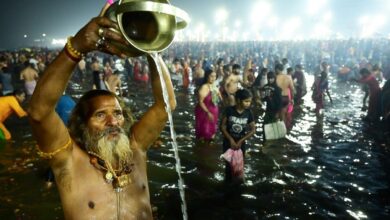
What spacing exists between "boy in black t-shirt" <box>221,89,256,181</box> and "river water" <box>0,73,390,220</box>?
955mm

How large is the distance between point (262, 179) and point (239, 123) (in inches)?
56.6

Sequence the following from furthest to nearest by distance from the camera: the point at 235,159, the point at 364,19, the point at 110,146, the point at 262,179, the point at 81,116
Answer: the point at 364,19, the point at 262,179, the point at 235,159, the point at 81,116, the point at 110,146

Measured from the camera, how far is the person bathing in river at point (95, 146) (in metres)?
1.99

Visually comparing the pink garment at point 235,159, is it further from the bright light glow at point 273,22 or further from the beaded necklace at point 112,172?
the bright light glow at point 273,22

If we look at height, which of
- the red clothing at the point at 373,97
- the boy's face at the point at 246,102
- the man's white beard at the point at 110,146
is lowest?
the red clothing at the point at 373,97

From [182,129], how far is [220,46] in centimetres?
4027

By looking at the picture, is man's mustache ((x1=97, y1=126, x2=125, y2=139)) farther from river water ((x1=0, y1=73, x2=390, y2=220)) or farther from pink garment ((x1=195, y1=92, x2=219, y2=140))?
pink garment ((x1=195, y1=92, x2=219, y2=140))

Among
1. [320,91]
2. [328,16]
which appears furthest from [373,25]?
[320,91]

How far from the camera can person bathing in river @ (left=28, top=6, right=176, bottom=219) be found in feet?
6.54

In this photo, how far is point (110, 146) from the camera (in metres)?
2.46

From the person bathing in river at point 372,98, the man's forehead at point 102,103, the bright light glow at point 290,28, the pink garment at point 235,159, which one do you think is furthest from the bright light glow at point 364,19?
the man's forehead at point 102,103

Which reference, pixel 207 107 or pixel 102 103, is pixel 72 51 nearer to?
pixel 102 103

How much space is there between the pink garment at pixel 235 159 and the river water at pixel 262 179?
0.42m

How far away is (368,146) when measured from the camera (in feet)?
28.8
